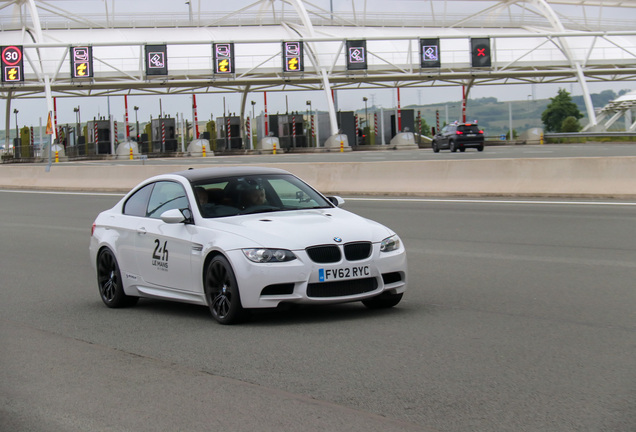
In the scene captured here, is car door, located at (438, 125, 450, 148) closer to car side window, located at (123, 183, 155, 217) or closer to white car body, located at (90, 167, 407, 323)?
car side window, located at (123, 183, 155, 217)

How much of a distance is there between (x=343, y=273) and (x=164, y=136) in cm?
6943

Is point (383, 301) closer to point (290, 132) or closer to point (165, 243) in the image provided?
point (165, 243)

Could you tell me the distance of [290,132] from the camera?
73.9 m

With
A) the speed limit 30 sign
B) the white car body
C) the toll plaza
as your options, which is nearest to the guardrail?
the toll plaza

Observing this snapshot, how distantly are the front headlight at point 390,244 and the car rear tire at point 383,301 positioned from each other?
1.32ft

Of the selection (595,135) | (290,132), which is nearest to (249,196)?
(595,135)

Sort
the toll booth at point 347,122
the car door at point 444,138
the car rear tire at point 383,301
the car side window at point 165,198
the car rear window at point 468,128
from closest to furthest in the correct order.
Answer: the car rear tire at point 383,301 → the car side window at point 165,198 → the car rear window at point 468,128 → the car door at point 444,138 → the toll booth at point 347,122

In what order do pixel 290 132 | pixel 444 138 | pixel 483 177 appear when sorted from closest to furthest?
pixel 483 177, pixel 444 138, pixel 290 132

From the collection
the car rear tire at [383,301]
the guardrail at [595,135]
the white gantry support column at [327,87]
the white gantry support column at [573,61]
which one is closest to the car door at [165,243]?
the car rear tire at [383,301]

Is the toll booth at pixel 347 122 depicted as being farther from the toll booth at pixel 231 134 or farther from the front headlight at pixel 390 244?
the front headlight at pixel 390 244

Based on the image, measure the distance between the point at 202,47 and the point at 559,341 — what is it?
76417mm

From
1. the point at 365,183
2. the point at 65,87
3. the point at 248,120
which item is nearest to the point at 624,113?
the point at 248,120

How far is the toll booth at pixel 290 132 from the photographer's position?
73.4 m

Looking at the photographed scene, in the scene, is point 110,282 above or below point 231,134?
below
